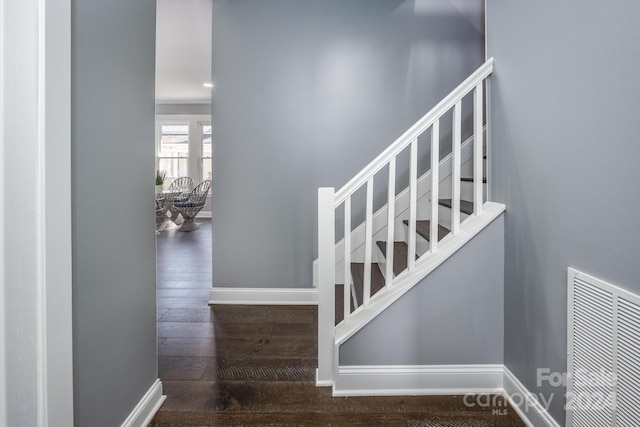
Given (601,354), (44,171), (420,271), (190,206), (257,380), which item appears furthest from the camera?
(190,206)

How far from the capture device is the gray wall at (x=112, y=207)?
45.9 inches

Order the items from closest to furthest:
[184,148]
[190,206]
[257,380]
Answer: [257,380], [190,206], [184,148]

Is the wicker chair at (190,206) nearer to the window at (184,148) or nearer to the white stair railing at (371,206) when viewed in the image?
the window at (184,148)

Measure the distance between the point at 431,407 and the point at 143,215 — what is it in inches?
60.3

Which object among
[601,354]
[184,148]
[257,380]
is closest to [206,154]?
[184,148]

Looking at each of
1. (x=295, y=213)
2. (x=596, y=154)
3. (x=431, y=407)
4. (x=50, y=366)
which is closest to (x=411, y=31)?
(x=295, y=213)

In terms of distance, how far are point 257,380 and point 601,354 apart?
147cm

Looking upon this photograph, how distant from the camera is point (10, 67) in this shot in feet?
3.23

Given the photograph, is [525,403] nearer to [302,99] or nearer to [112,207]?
[112,207]

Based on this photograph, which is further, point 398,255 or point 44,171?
point 398,255

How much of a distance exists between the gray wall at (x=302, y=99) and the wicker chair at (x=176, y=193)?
4.22 meters

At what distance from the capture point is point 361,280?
2.47 m

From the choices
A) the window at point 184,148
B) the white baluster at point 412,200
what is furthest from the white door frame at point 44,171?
the window at point 184,148

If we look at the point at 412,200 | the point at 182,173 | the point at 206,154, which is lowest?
the point at 412,200
